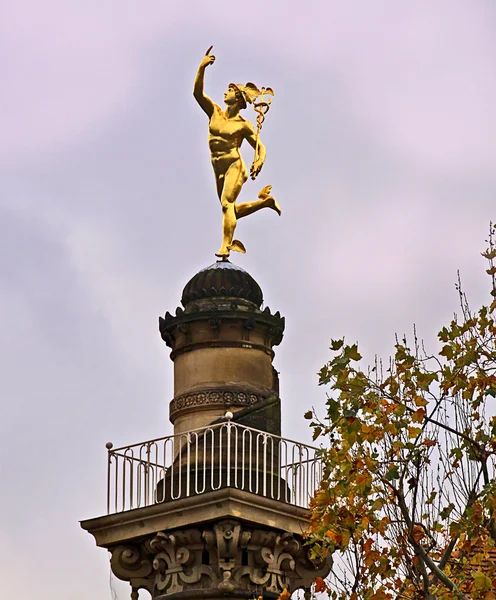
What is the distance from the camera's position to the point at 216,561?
31.7 metres

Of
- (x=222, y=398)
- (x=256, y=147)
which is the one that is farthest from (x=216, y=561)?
(x=256, y=147)

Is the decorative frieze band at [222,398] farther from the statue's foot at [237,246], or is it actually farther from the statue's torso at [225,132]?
the statue's torso at [225,132]

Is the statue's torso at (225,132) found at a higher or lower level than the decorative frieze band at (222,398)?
higher

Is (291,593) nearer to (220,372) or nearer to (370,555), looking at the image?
(220,372)

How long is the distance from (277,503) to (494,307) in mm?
6333

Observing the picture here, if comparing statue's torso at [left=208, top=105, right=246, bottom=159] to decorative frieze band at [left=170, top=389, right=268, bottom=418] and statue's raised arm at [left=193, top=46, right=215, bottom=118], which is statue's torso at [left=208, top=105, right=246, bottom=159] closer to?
statue's raised arm at [left=193, top=46, right=215, bottom=118]

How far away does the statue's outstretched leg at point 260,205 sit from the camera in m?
35.5

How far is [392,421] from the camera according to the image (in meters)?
26.7

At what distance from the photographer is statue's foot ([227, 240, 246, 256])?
35.0 meters

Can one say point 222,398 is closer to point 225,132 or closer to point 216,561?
point 216,561

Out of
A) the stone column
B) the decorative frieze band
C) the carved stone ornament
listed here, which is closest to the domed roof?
the stone column

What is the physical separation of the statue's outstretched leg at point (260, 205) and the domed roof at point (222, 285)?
1.35 m

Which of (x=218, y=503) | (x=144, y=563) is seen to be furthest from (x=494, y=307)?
(x=144, y=563)

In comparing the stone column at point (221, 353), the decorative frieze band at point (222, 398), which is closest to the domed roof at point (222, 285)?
the stone column at point (221, 353)
